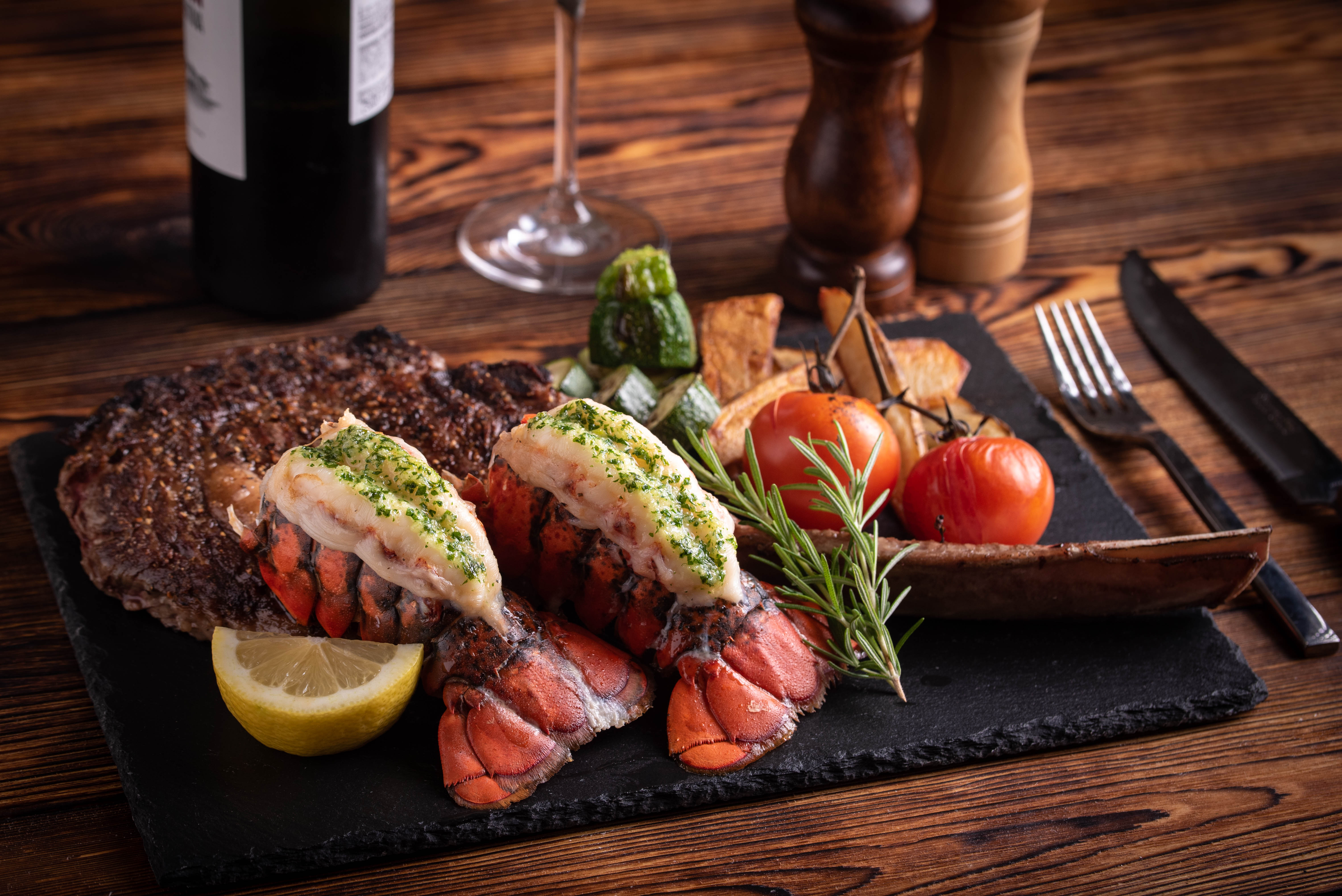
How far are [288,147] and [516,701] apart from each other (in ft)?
4.41

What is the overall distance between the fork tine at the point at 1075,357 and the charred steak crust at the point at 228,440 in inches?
48.3

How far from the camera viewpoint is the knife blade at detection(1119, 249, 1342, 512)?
103 inches

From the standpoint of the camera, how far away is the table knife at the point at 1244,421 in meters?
2.31

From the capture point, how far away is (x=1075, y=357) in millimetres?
2908

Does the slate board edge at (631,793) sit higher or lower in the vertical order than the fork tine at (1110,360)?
lower

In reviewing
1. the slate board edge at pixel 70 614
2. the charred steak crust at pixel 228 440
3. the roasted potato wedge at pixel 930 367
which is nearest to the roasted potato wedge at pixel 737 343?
the roasted potato wedge at pixel 930 367

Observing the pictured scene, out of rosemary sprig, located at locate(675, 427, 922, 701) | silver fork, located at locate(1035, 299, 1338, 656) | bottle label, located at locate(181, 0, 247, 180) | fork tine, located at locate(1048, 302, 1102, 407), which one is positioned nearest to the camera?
rosemary sprig, located at locate(675, 427, 922, 701)

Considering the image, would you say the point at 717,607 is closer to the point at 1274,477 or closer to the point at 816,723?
the point at 816,723

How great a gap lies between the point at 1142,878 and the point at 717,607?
731 millimetres

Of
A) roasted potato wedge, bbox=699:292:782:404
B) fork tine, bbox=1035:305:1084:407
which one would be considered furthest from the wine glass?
fork tine, bbox=1035:305:1084:407

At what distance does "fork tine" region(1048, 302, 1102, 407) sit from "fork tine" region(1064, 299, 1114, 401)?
0.05ft

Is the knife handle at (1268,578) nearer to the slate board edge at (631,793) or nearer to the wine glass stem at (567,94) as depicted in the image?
the slate board edge at (631,793)

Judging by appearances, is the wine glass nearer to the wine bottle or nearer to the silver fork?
the wine bottle

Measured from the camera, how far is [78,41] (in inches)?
153
